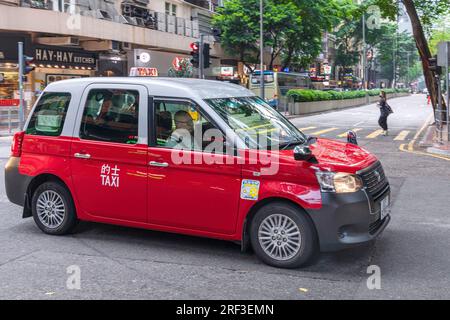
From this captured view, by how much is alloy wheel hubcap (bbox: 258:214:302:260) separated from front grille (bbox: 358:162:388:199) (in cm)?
78

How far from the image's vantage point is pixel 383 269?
17.5 ft

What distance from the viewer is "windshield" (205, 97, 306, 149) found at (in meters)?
5.62

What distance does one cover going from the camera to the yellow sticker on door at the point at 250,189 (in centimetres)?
534

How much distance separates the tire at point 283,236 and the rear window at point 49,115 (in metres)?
2.51

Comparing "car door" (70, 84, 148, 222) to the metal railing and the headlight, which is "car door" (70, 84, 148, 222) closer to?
the headlight

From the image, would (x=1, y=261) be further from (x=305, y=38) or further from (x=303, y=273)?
(x=305, y=38)

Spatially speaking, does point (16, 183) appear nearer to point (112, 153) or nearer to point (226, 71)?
point (112, 153)

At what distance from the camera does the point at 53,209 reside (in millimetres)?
6434

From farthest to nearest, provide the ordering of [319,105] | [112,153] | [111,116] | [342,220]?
[319,105]
[111,116]
[112,153]
[342,220]

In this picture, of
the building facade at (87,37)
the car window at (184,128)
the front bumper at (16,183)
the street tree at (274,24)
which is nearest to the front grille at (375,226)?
the car window at (184,128)

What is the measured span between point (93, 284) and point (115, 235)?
1704mm

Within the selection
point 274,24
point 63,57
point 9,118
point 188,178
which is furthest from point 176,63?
point 188,178

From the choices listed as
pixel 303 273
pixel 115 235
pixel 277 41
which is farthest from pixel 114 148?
pixel 277 41

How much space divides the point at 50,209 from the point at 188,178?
1.84 m
